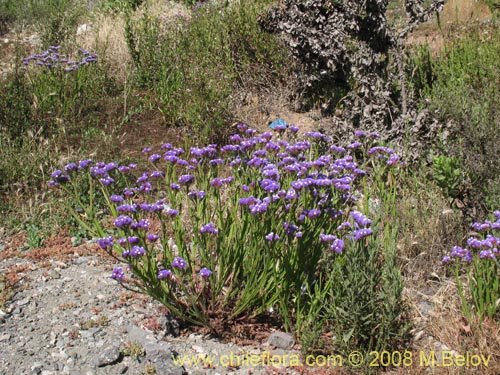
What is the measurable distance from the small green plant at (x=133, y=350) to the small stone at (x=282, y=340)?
31.2 inches

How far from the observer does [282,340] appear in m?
3.53

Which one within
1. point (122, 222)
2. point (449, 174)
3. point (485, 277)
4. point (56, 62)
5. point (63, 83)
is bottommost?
point (485, 277)

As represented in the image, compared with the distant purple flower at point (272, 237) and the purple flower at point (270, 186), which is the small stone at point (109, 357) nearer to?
the distant purple flower at point (272, 237)

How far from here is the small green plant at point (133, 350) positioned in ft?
10.9

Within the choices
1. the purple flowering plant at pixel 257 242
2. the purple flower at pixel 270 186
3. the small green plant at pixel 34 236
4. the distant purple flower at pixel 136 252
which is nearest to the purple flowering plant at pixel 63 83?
the small green plant at pixel 34 236

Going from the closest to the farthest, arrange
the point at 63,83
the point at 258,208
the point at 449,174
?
1. the point at 258,208
2. the point at 449,174
3. the point at 63,83

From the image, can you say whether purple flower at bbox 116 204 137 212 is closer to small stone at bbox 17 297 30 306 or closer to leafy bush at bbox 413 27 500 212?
small stone at bbox 17 297 30 306

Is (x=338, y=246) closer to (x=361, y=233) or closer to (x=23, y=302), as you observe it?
(x=361, y=233)

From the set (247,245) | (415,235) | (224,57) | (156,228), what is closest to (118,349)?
(247,245)

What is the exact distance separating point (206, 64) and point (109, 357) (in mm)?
5000

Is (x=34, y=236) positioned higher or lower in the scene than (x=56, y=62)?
lower

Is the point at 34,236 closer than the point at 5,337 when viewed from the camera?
No

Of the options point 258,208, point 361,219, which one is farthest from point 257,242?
point 361,219

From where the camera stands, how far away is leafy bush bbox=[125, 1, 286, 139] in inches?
254
